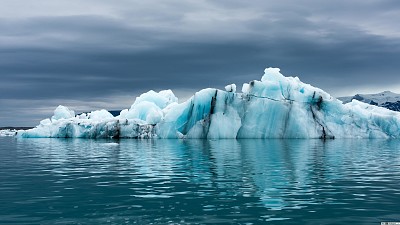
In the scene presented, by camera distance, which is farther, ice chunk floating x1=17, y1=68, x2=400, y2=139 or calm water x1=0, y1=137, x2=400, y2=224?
ice chunk floating x1=17, y1=68, x2=400, y2=139

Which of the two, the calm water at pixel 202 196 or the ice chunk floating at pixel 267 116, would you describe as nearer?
the calm water at pixel 202 196

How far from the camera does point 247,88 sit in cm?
6506

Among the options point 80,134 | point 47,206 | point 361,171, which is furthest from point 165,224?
point 80,134

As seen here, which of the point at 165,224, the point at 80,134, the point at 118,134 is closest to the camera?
the point at 165,224

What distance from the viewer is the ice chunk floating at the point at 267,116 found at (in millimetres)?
61812

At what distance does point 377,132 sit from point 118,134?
39.4 metres

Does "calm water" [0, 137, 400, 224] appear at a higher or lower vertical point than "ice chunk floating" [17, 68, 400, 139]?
lower

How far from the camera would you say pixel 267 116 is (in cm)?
6219

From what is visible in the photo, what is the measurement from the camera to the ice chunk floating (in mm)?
61812

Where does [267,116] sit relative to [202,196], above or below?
above

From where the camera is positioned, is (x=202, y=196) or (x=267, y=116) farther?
(x=267, y=116)

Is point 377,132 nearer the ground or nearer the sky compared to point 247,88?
nearer the ground

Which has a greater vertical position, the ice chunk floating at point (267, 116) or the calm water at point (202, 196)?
the ice chunk floating at point (267, 116)

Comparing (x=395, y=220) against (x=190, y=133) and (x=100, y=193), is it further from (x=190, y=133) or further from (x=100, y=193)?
(x=190, y=133)
